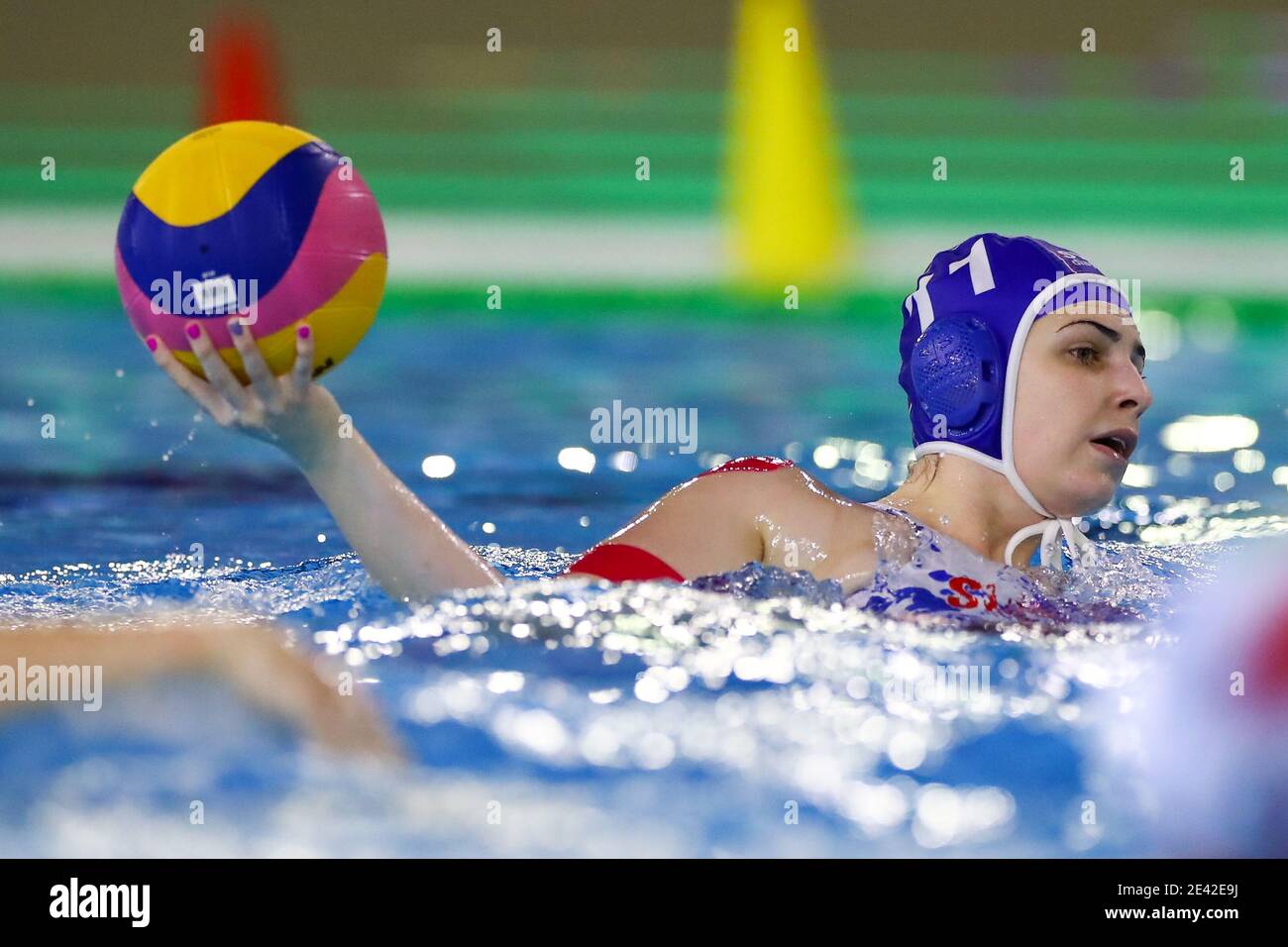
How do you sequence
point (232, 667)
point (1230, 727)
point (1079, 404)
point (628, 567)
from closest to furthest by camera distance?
point (1230, 727) < point (232, 667) < point (628, 567) < point (1079, 404)

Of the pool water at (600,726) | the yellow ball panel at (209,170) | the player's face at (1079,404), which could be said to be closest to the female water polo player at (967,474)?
the player's face at (1079,404)

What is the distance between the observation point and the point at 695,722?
2.49m

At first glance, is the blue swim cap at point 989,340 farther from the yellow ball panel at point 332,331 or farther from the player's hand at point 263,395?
the player's hand at point 263,395

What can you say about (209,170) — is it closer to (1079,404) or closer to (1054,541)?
(1079,404)

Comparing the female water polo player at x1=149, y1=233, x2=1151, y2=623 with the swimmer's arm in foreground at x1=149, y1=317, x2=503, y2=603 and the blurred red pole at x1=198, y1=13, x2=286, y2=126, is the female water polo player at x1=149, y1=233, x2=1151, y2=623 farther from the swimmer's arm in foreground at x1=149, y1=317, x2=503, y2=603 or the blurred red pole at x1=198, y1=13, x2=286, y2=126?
the blurred red pole at x1=198, y1=13, x2=286, y2=126

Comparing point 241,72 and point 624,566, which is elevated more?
point 241,72

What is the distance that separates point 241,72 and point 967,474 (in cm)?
881

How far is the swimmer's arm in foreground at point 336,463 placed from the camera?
2639 mm

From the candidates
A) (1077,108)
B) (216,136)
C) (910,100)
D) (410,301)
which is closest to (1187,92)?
(1077,108)

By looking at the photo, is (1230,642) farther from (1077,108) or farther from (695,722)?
(1077,108)

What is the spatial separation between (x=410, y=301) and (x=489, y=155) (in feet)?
9.11

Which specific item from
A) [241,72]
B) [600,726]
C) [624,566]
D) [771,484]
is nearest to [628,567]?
[624,566]

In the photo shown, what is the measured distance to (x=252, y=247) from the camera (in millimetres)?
2820

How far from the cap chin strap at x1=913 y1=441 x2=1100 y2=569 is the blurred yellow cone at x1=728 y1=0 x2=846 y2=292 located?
7.20m
